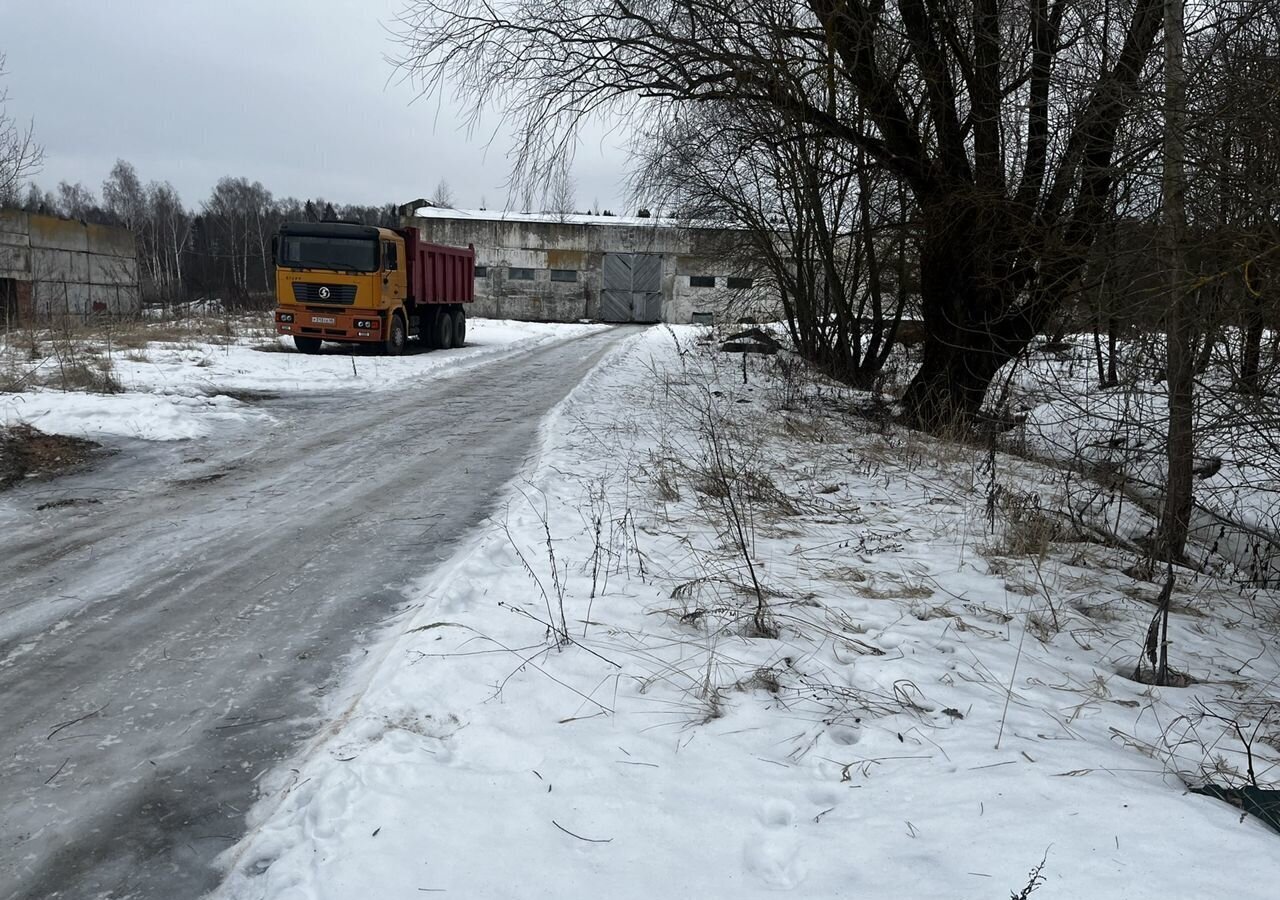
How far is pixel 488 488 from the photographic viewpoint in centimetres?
710

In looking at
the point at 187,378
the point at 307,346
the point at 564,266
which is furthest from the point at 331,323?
the point at 564,266

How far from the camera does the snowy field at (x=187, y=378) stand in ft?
29.4

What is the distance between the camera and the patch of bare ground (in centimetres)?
702

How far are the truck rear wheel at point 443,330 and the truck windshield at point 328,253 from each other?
417 cm

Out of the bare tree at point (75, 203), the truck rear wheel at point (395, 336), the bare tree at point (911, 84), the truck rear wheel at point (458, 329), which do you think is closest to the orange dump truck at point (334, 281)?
the truck rear wheel at point (395, 336)

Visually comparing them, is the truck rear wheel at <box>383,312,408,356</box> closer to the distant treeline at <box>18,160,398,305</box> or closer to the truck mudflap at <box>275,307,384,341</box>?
the truck mudflap at <box>275,307,384,341</box>

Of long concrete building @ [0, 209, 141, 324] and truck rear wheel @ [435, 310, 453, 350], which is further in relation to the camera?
long concrete building @ [0, 209, 141, 324]

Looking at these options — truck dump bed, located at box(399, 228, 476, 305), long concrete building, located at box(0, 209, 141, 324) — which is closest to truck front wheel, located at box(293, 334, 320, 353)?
truck dump bed, located at box(399, 228, 476, 305)

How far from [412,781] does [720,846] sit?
1003mm

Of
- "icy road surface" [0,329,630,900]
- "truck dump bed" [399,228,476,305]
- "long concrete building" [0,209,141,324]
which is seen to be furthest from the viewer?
"long concrete building" [0,209,141,324]

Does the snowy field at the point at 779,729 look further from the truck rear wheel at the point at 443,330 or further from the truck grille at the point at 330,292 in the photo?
the truck rear wheel at the point at 443,330

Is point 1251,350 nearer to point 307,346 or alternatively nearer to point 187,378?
point 187,378

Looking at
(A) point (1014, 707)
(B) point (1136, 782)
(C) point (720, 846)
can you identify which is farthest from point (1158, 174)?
(C) point (720, 846)

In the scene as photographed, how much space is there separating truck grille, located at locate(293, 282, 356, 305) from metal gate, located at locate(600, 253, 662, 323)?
26.8m
